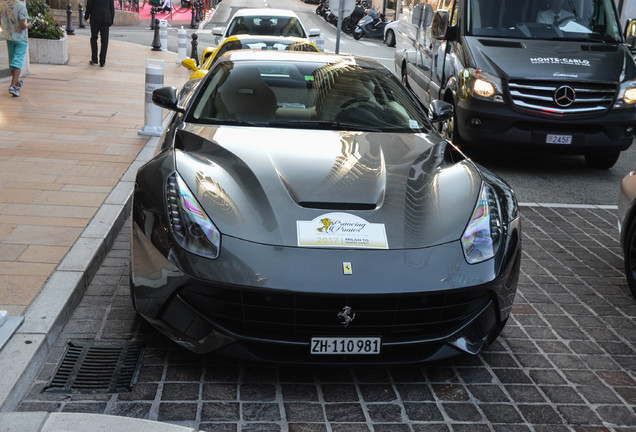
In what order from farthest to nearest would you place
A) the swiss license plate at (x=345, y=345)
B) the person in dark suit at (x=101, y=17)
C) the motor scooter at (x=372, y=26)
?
the motor scooter at (x=372, y=26)
the person in dark suit at (x=101, y=17)
the swiss license plate at (x=345, y=345)

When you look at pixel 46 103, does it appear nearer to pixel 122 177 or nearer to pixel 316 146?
pixel 122 177

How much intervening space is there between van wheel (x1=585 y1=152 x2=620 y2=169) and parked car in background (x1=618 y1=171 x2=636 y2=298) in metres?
4.16

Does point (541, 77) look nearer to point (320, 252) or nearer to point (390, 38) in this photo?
point (320, 252)

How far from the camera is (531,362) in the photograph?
409 centimetres

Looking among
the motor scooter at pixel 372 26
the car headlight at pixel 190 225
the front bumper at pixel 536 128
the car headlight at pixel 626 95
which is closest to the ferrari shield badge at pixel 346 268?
the car headlight at pixel 190 225

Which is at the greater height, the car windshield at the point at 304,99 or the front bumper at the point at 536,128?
the car windshield at the point at 304,99

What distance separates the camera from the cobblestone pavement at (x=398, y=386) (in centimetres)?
341

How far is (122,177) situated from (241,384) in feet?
12.9

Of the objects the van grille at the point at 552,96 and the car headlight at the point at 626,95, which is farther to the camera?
the car headlight at the point at 626,95

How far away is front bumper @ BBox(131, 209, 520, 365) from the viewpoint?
3473 millimetres

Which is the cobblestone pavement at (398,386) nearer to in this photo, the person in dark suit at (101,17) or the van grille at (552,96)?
the van grille at (552,96)

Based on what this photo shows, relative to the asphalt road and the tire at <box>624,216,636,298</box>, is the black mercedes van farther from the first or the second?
the tire at <box>624,216,636,298</box>

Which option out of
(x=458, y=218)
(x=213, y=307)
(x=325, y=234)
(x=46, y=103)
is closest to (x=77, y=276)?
(x=213, y=307)

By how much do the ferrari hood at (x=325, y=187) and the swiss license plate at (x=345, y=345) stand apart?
0.44 metres
